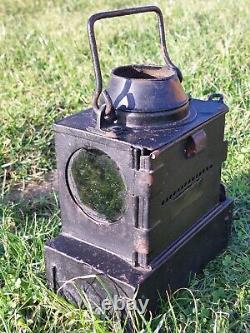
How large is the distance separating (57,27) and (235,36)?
2177 millimetres

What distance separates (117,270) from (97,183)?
351mm

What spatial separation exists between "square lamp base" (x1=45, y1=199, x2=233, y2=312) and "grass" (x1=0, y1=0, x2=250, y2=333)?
0.07 metres

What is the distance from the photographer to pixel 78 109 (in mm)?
4035

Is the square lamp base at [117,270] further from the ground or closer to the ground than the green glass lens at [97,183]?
closer to the ground

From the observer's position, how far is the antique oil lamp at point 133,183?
1888 millimetres

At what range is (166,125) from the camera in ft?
6.44

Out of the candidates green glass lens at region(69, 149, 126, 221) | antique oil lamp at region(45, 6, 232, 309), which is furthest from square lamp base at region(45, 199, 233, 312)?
green glass lens at region(69, 149, 126, 221)

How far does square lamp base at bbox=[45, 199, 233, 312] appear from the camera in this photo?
1.98 meters

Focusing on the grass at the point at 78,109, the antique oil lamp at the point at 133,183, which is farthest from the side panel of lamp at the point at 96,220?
the grass at the point at 78,109

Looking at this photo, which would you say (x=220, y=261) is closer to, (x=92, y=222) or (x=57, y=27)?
(x=92, y=222)

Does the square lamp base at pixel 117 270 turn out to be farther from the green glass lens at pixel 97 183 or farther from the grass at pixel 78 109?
the green glass lens at pixel 97 183

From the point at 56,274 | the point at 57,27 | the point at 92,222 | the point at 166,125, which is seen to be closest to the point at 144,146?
the point at 166,125

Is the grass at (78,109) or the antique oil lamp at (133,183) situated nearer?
the antique oil lamp at (133,183)

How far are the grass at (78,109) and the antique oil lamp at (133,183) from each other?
14cm
